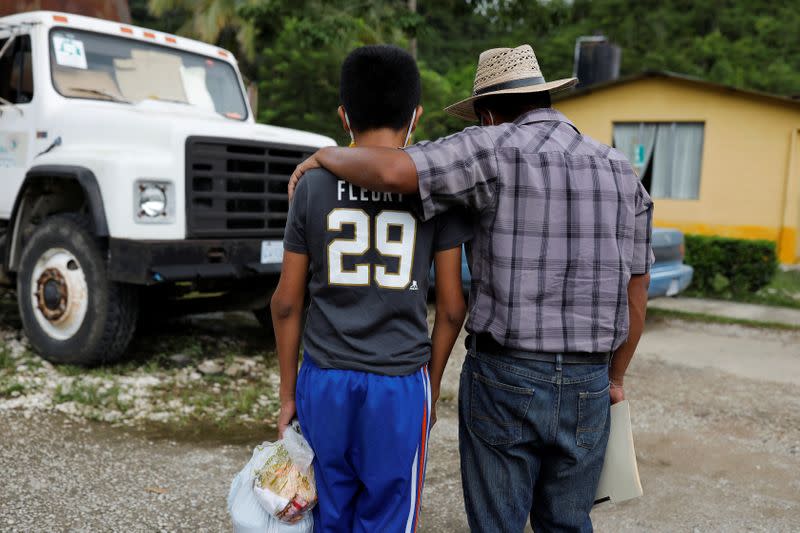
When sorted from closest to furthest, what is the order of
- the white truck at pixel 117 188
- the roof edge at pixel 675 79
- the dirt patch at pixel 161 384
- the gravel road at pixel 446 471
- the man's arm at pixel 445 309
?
the man's arm at pixel 445 309
the gravel road at pixel 446 471
the dirt patch at pixel 161 384
the white truck at pixel 117 188
the roof edge at pixel 675 79

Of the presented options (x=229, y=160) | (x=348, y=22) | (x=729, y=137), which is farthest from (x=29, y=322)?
(x=729, y=137)

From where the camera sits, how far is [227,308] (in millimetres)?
6152

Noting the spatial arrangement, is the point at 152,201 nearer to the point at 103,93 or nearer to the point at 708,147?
the point at 103,93

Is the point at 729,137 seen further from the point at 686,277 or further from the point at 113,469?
the point at 113,469

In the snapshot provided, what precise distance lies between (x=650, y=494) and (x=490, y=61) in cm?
248

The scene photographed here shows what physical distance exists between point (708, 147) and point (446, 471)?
12.5 m

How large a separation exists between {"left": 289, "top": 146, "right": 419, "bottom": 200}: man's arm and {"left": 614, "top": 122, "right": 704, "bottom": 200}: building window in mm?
13921

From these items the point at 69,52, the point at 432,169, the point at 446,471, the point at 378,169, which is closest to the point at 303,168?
the point at 378,169

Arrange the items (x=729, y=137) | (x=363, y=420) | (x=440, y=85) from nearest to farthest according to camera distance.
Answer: (x=363, y=420) < (x=729, y=137) < (x=440, y=85)

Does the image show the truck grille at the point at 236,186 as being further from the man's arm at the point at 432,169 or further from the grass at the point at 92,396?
the man's arm at the point at 432,169

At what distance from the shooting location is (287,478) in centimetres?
217

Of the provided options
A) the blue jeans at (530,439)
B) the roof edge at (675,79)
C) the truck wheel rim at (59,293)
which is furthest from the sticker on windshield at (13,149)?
the roof edge at (675,79)

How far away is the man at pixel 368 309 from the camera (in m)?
2.11

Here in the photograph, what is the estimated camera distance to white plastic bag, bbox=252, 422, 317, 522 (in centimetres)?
215
